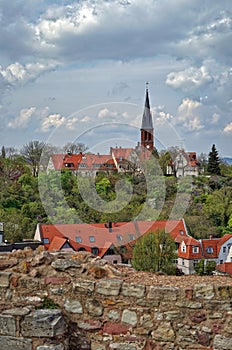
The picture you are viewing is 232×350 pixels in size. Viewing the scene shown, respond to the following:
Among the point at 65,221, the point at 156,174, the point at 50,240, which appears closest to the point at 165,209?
the point at 156,174

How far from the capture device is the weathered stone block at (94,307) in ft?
14.4

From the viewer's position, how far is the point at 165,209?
130ft

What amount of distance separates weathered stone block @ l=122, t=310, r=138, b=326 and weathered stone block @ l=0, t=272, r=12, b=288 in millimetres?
1173

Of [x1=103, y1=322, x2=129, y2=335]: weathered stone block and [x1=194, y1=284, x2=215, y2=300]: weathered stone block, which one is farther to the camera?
[x1=103, y1=322, x2=129, y2=335]: weathered stone block

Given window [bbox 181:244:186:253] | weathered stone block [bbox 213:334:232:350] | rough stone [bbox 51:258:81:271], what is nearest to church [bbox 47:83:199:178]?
window [bbox 181:244:186:253]

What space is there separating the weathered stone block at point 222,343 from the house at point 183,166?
Result: 44.8m

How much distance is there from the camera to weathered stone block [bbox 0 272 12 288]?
4602mm

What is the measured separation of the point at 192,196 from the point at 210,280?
4328 cm

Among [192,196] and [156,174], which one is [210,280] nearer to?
[156,174]

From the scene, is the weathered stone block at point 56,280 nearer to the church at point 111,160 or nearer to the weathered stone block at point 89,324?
the weathered stone block at point 89,324

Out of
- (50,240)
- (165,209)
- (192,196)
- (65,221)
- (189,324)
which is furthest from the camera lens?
(192,196)

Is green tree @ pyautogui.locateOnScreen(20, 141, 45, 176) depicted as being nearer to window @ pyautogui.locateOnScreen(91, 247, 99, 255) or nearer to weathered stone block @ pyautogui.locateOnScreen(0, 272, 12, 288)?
window @ pyautogui.locateOnScreen(91, 247, 99, 255)

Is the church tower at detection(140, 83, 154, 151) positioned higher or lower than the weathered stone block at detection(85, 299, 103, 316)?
higher

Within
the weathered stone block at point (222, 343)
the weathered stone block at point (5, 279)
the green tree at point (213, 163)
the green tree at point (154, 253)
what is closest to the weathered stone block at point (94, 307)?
the weathered stone block at point (5, 279)
